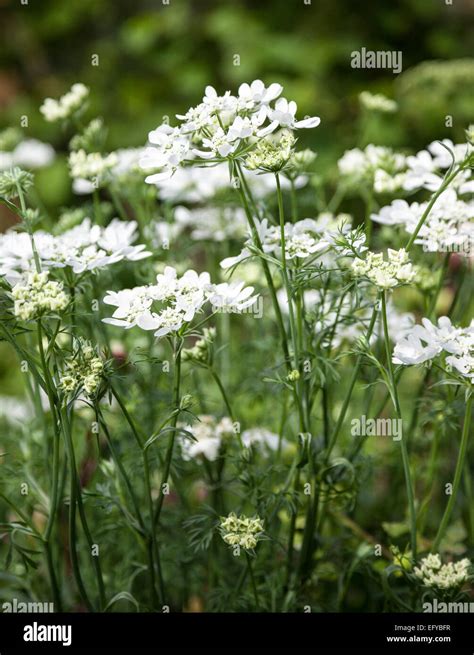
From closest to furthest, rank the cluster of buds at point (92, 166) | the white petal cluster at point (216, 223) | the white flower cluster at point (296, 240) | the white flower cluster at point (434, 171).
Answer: the white flower cluster at point (296, 240)
the white flower cluster at point (434, 171)
the cluster of buds at point (92, 166)
the white petal cluster at point (216, 223)

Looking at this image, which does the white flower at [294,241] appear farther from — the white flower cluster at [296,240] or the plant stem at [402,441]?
the plant stem at [402,441]

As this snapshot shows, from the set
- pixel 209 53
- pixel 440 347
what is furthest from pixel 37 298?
pixel 209 53

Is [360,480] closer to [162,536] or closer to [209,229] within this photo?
[162,536]

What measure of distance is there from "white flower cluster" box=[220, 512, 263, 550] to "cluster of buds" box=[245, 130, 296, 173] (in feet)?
1.35

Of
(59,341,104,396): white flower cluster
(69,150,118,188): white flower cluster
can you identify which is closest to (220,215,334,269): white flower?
(59,341,104,396): white flower cluster

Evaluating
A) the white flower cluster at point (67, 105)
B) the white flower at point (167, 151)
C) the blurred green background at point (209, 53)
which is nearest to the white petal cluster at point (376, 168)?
the white flower at point (167, 151)

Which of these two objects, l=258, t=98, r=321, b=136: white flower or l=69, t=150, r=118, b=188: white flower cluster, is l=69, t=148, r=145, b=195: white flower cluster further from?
l=258, t=98, r=321, b=136: white flower

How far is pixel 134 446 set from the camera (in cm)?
115

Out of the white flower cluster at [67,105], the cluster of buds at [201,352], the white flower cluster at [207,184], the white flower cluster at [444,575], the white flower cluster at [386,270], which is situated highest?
the white flower cluster at [67,105]

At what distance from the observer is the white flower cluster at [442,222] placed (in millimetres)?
1001

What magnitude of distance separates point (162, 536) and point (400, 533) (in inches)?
14.9

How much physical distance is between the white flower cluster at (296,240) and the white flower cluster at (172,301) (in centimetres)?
5

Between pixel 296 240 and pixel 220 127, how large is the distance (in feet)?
0.56
